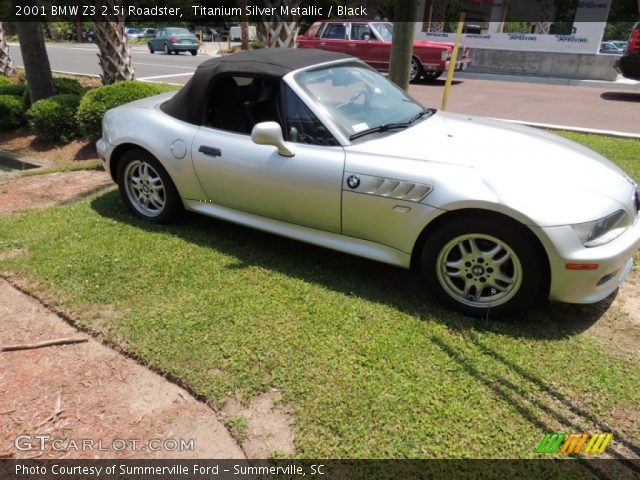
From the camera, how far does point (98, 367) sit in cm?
271

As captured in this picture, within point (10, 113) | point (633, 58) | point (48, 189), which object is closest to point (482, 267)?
point (48, 189)

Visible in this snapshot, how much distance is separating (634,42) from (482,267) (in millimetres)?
11499

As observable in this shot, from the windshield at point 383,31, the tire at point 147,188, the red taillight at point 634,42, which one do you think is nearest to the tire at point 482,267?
the tire at point 147,188

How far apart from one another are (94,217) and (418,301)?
127 inches

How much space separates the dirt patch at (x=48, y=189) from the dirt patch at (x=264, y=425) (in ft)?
12.8

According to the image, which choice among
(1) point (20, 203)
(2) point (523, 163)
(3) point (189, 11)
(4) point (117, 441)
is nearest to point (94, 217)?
(1) point (20, 203)

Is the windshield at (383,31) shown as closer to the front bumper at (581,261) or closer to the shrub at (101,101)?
the shrub at (101,101)

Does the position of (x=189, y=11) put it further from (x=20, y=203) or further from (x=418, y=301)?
(x=418, y=301)

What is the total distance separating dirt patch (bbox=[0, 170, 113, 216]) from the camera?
17.1ft

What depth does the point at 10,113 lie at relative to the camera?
871 centimetres

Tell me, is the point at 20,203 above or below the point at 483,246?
below

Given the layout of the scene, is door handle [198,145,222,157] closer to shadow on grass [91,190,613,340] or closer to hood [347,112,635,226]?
shadow on grass [91,190,613,340]

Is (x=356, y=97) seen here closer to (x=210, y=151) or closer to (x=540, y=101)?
(x=210, y=151)

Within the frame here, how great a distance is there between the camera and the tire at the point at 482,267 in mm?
2758
